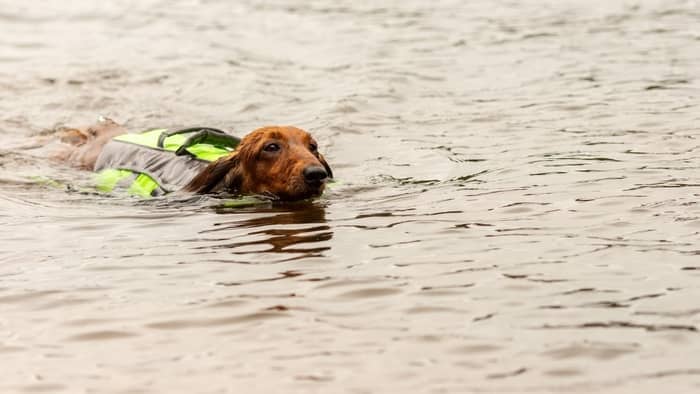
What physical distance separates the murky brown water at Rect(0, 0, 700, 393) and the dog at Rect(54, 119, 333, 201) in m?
0.22

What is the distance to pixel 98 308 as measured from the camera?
551 centimetres

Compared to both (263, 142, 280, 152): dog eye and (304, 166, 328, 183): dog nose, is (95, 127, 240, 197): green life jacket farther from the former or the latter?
(304, 166, 328, 183): dog nose

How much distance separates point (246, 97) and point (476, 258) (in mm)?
7681

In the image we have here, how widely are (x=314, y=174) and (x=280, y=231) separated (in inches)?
35.2

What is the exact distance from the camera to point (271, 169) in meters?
8.31

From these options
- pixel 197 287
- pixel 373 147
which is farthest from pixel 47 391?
pixel 373 147

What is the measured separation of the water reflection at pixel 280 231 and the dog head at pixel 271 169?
0.52 ft

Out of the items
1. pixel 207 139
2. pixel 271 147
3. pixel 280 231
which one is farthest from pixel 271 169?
pixel 207 139

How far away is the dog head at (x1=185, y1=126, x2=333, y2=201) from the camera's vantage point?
8148 millimetres

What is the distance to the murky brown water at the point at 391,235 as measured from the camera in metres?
4.61

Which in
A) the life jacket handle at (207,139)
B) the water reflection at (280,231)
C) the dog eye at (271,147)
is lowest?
the water reflection at (280,231)

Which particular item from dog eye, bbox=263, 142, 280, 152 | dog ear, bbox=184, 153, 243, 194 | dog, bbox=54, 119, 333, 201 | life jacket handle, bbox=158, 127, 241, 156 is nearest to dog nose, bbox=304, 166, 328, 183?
dog, bbox=54, 119, 333, 201

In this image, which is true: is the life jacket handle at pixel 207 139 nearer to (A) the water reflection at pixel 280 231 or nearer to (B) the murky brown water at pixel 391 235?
(B) the murky brown water at pixel 391 235

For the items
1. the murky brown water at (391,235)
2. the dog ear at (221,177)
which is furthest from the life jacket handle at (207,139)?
the murky brown water at (391,235)
